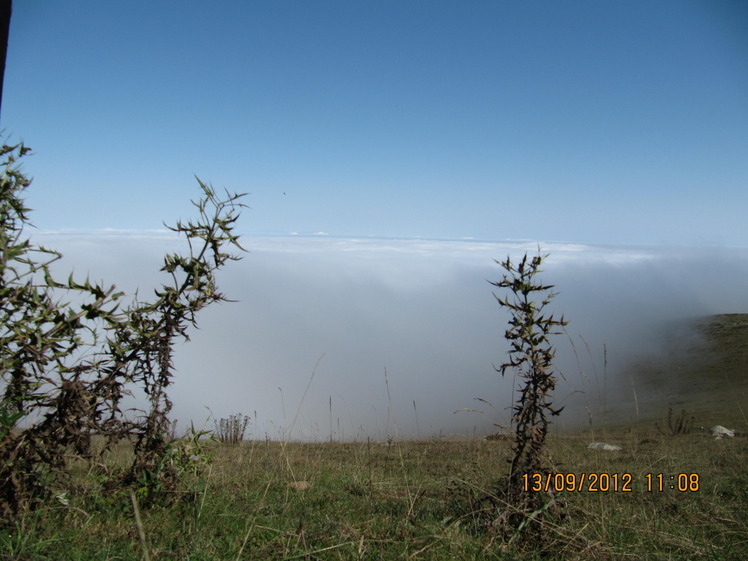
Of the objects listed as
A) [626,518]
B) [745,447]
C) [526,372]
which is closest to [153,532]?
[526,372]

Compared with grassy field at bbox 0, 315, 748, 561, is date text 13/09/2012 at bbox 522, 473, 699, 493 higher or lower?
lower

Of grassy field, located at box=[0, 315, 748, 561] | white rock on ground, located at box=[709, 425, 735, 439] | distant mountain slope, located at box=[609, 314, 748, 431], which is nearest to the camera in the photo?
grassy field, located at box=[0, 315, 748, 561]

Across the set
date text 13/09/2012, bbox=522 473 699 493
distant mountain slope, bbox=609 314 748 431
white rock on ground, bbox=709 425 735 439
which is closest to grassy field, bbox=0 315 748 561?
date text 13/09/2012, bbox=522 473 699 493

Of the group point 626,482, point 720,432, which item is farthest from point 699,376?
point 626,482

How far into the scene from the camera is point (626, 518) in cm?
412

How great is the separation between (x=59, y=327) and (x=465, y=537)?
2.61 metres

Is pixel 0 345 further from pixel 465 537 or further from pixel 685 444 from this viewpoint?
pixel 685 444

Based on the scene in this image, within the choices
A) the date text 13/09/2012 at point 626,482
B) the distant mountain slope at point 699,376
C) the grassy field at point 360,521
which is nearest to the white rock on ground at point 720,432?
the distant mountain slope at point 699,376

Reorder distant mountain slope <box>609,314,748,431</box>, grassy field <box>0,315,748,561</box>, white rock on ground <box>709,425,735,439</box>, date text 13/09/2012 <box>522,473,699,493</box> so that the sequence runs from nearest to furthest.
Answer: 1. grassy field <box>0,315,748,561</box>
2. date text 13/09/2012 <box>522,473,699,493</box>
3. white rock on ground <box>709,425,735,439</box>
4. distant mountain slope <box>609,314,748,431</box>

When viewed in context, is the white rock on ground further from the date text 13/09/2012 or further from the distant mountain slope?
the date text 13/09/2012

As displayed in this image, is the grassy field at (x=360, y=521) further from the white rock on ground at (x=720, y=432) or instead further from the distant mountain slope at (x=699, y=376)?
the distant mountain slope at (x=699, y=376)

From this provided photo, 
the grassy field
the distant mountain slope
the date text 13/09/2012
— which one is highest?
the grassy field

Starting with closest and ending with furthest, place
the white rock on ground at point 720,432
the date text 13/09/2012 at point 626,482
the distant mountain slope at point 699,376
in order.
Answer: the date text 13/09/2012 at point 626,482 → the white rock on ground at point 720,432 → the distant mountain slope at point 699,376

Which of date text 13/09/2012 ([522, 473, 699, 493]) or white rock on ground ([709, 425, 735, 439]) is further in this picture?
white rock on ground ([709, 425, 735, 439])
